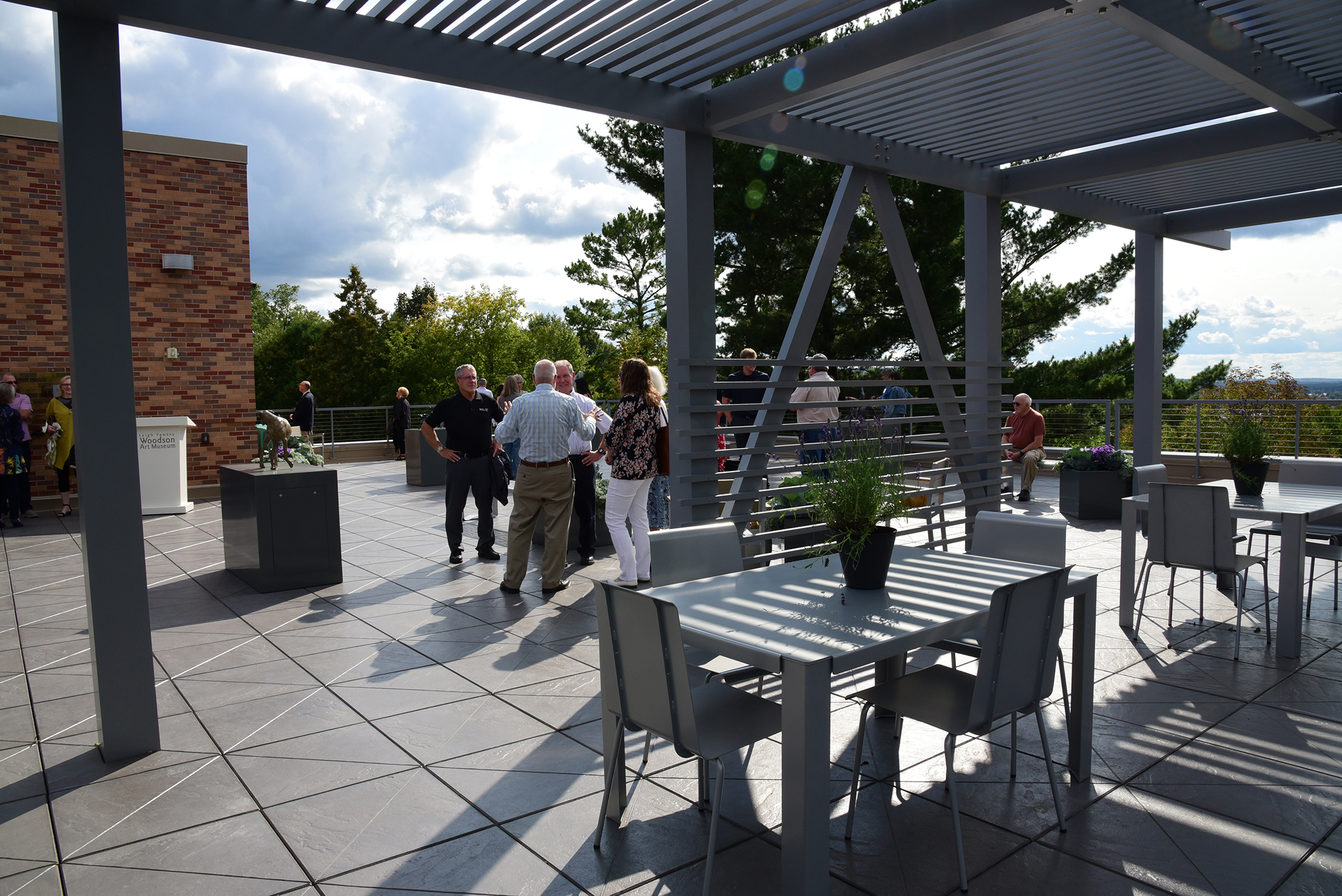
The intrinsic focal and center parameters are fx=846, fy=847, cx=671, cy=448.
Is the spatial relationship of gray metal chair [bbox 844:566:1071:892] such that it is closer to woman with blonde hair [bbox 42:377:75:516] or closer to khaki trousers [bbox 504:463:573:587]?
khaki trousers [bbox 504:463:573:587]

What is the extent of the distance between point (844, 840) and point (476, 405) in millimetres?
5035

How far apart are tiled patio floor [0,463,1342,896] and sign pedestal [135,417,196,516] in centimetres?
549

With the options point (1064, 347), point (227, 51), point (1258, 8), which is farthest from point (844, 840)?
point (1064, 347)

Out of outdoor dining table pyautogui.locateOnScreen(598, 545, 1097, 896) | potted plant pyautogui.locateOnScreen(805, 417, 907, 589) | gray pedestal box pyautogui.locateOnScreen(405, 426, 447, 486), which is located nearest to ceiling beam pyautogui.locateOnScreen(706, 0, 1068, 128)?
potted plant pyautogui.locateOnScreen(805, 417, 907, 589)

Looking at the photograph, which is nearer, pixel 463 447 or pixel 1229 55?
pixel 1229 55

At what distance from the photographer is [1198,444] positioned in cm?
1107

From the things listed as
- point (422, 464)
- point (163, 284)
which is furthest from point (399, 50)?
point (163, 284)

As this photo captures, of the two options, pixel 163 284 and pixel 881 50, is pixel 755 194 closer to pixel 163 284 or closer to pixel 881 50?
pixel 163 284

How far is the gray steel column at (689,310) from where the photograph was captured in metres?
4.77

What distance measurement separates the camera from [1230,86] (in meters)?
5.08

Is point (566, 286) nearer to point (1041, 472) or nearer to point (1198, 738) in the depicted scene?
point (1041, 472)

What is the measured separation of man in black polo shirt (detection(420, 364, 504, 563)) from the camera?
6.89 meters

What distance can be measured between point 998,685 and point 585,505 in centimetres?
496

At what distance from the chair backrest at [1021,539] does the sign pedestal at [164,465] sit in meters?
9.67
